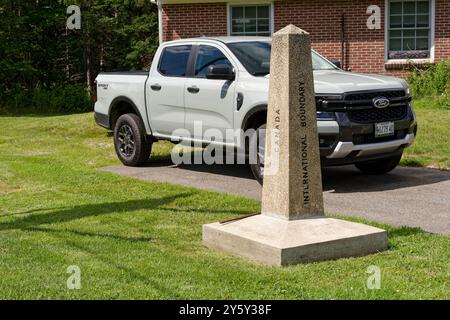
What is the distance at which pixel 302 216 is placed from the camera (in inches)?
253

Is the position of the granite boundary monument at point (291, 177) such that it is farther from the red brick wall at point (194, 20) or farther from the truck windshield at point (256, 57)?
the red brick wall at point (194, 20)

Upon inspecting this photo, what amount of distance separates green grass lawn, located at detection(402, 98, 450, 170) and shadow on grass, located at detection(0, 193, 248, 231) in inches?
161

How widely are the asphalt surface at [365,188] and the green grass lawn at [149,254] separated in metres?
0.58

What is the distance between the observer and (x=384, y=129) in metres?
9.19

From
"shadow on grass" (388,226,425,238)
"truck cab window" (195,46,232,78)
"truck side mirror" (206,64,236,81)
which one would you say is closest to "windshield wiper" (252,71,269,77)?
"truck side mirror" (206,64,236,81)

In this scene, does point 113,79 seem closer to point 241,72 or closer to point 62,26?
point 241,72

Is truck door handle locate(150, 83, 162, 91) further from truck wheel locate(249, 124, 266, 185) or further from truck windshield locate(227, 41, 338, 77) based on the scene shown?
truck wheel locate(249, 124, 266, 185)

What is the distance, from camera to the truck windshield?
9.90m

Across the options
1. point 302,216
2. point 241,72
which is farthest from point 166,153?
point 302,216

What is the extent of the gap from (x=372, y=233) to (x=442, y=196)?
277cm

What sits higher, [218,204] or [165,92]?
[165,92]

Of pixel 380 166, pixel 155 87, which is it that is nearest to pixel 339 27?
pixel 155 87

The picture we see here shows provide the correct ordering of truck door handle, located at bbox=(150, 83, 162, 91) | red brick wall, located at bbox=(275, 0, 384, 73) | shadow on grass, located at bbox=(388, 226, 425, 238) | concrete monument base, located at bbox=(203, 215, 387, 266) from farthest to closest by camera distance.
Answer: red brick wall, located at bbox=(275, 0, 384, 73) < truck door handle, located at bbox=(150, 83, 162, 91) < shadow on grass, located at bbox=(388, 226, 425, 238) < concrete monument base, located at bbox=(203, 215, 387, 266)

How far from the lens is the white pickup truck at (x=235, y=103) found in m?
8.91
